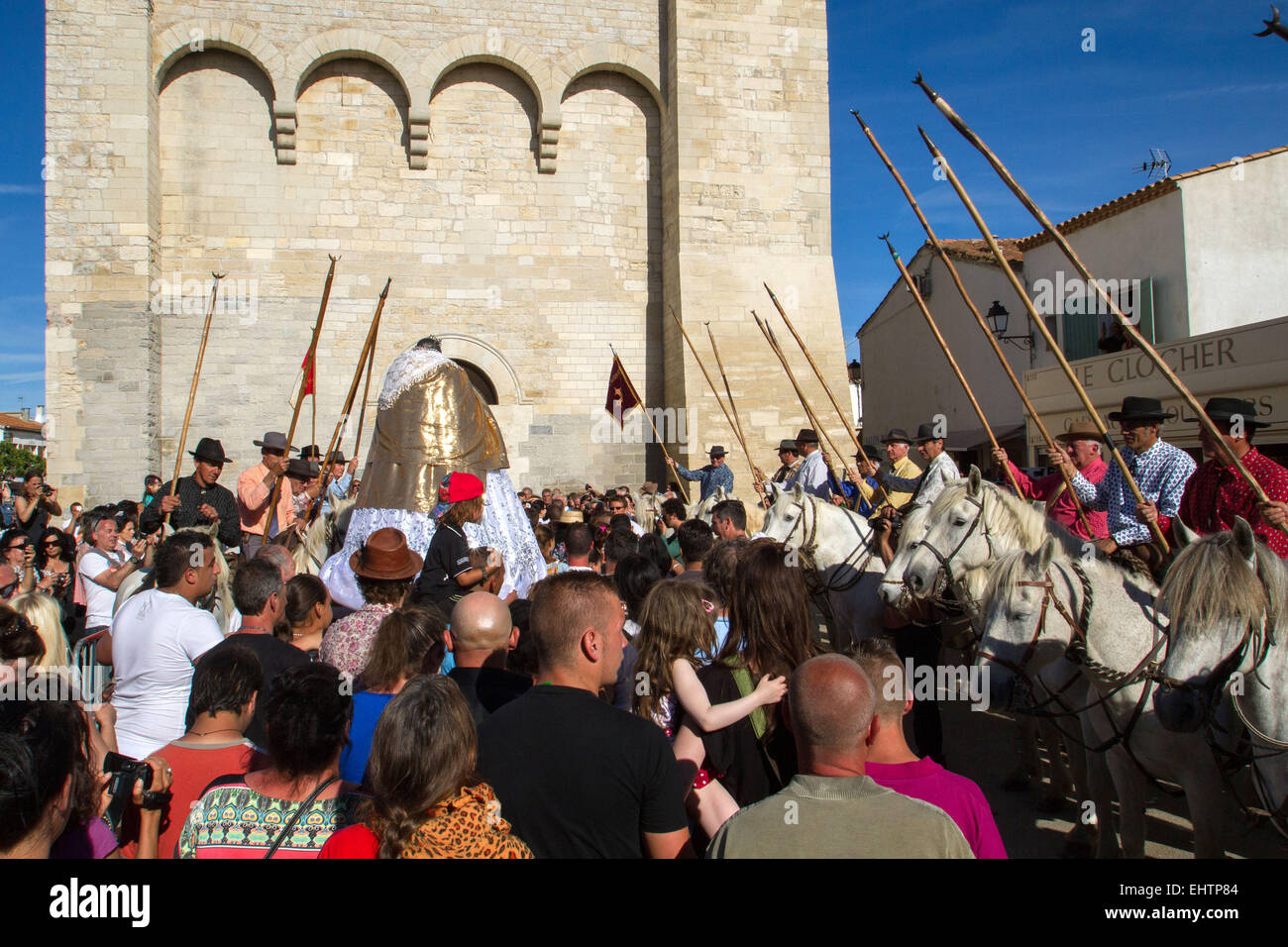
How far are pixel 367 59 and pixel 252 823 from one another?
45.5 ft

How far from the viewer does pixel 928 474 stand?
6371mm

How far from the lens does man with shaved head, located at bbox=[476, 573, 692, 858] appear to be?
2.03 m

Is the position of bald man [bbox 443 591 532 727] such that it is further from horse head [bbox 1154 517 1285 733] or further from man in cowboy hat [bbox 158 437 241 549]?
man in cowboy hat [bbox 158 437 241 549]

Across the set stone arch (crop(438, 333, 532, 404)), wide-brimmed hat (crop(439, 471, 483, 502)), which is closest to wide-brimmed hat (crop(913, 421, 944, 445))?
wide-brimmed hat (crop(439, 471, 483, 502))

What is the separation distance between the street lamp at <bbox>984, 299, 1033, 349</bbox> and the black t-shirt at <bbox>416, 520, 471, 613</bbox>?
37.5 feet

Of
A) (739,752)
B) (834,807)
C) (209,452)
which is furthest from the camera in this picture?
(209,452)

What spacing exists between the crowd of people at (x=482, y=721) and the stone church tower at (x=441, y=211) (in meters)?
9.17

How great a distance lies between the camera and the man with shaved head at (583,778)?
203cm

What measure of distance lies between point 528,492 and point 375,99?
652 cm

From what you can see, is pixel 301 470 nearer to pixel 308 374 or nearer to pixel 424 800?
pixel 308 374

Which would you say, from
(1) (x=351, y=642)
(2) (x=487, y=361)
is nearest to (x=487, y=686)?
(1) (x=351, y=642)

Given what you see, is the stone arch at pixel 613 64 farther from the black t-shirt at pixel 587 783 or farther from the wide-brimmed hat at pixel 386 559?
the black t-shirt at pixel 587 783

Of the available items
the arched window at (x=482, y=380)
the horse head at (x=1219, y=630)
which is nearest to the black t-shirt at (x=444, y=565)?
the horse head at (x=1219, y=630)

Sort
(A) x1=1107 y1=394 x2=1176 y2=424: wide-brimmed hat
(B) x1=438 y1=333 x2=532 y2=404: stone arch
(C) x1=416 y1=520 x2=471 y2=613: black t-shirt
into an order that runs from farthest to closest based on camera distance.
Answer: (B) x1=438 y1=333 x2=532 y2=404: stone arch → (A) x1=1107 y1=394 x2=1176 y2=424: wide-brimmed hat → (C) x1=416 y1=520 x2=471 y2=613: black t-shirt
